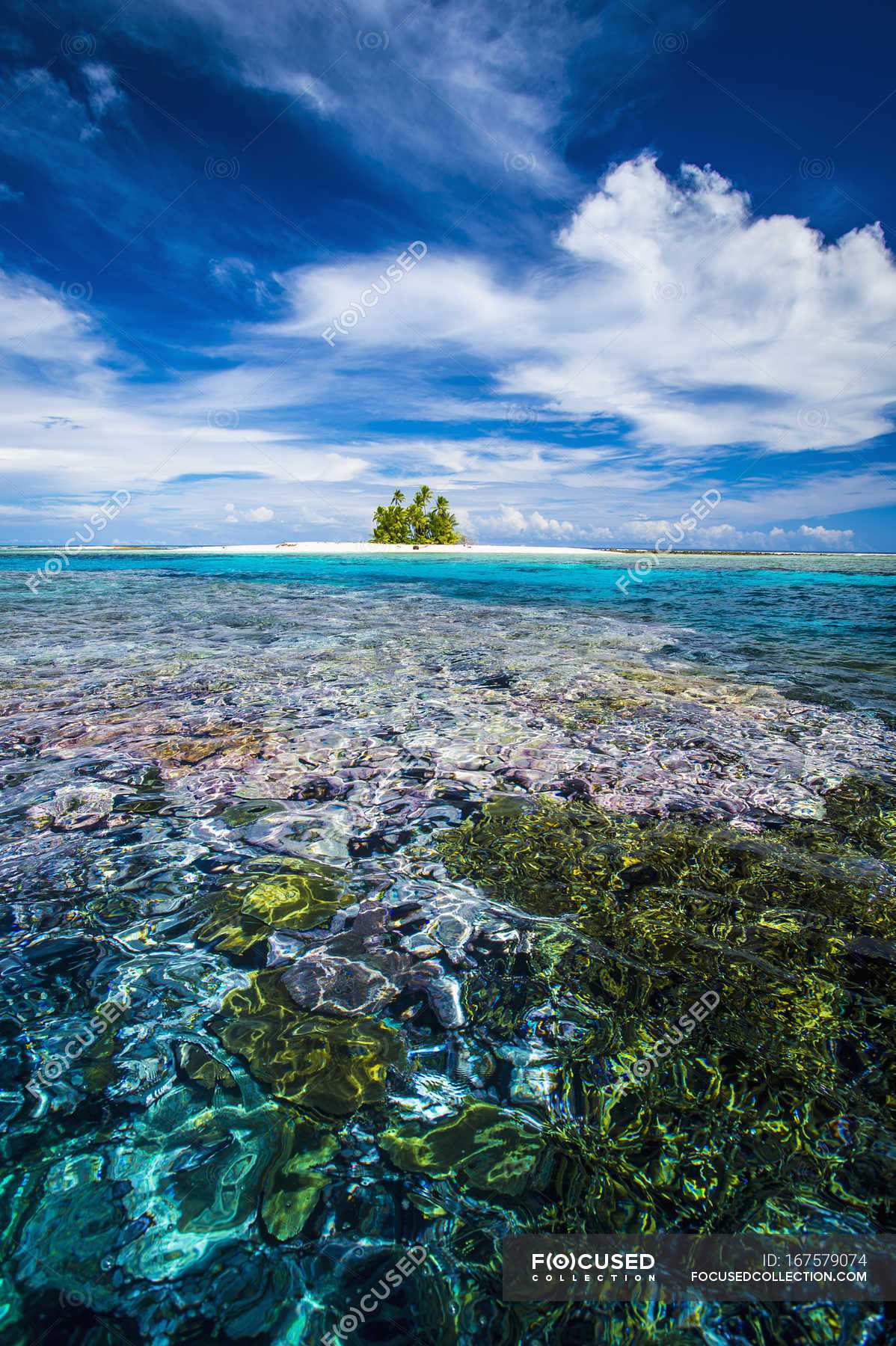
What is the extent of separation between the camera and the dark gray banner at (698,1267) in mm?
1620

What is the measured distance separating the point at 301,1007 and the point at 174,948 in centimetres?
77

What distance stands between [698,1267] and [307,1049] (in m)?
1.45

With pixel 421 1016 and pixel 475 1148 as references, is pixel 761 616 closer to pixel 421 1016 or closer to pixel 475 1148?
pixel 421 1016

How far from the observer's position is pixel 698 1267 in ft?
5.45

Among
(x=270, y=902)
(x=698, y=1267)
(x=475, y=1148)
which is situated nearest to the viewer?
(x=698, y=1267)

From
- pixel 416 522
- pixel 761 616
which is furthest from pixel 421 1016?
pixel 416 522

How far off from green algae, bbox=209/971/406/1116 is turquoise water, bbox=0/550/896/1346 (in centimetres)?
2

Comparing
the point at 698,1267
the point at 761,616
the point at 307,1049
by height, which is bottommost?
the point at 698,1267

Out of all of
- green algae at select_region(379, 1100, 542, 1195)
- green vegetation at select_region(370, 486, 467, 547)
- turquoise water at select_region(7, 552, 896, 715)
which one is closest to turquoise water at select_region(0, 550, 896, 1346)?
green algae at select_region(379, 1100, 542, 1195)

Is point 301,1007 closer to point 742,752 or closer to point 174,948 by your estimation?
point 174,948

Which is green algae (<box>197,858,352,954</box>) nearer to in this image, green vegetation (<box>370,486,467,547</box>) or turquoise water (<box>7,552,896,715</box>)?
turquoise water (<box>7,552,896,715</box>)

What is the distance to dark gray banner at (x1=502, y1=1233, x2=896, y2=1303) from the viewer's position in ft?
5.32

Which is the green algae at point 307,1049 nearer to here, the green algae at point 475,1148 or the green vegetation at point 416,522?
the green algae at point 475,1148

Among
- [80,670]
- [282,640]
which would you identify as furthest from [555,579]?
[80,670]
